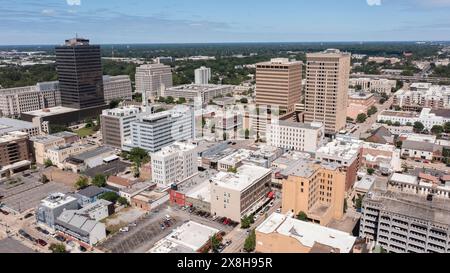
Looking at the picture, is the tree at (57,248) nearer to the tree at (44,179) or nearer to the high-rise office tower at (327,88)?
the tree at (44,179)

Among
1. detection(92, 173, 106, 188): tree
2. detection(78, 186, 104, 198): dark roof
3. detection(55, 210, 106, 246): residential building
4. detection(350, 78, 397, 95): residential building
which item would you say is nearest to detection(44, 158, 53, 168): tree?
detection(92, 173, 106, 188): tree

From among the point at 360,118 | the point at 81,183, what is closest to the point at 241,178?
the point at 81,183

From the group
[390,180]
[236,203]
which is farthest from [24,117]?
[390,180]

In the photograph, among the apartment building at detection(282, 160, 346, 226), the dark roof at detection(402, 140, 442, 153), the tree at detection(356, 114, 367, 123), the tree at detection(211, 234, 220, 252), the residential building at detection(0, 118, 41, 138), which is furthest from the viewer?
the tree at detection(356, 114, 367, 123)

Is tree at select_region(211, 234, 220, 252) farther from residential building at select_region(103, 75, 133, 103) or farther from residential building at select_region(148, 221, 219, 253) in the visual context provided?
residential building at select_region(103, 75, 133, 103)

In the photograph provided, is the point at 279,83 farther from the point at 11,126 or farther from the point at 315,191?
the point at 11,126
